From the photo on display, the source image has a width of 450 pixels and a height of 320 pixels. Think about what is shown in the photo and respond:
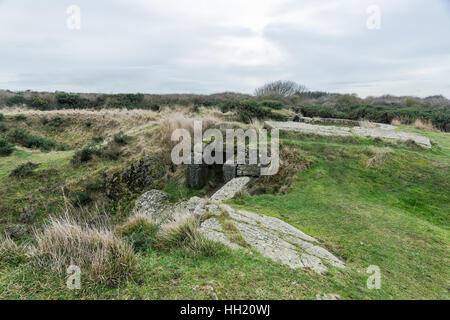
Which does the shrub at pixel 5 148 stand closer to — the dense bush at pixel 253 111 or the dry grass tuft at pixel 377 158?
the dense bush at pixel 253 111

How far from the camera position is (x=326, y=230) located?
471cm

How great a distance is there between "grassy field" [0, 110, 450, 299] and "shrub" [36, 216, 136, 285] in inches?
3.5

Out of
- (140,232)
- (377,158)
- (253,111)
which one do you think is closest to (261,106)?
(253,111)

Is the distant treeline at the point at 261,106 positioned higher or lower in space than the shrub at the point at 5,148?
higher

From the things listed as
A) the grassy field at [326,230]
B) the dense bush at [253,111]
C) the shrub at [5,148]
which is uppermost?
the dense bush at [253,111]

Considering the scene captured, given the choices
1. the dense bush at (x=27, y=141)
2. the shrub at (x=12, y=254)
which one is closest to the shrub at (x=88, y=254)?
the shrub at (x=12, y=254)

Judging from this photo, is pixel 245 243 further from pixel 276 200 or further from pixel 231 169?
pixel 231 169

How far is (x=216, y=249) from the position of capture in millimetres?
3068

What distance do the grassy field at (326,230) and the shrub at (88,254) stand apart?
0.09 meters

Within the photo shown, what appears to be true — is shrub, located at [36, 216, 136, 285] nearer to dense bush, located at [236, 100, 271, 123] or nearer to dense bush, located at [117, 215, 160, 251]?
dense bush, located at [117, 215, 160, 251]

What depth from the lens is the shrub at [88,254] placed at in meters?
2.33

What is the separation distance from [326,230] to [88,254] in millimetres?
4337

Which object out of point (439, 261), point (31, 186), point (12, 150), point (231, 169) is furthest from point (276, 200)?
point (12, 150)

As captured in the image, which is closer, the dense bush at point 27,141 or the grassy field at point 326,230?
the grassy field at point 326,230
